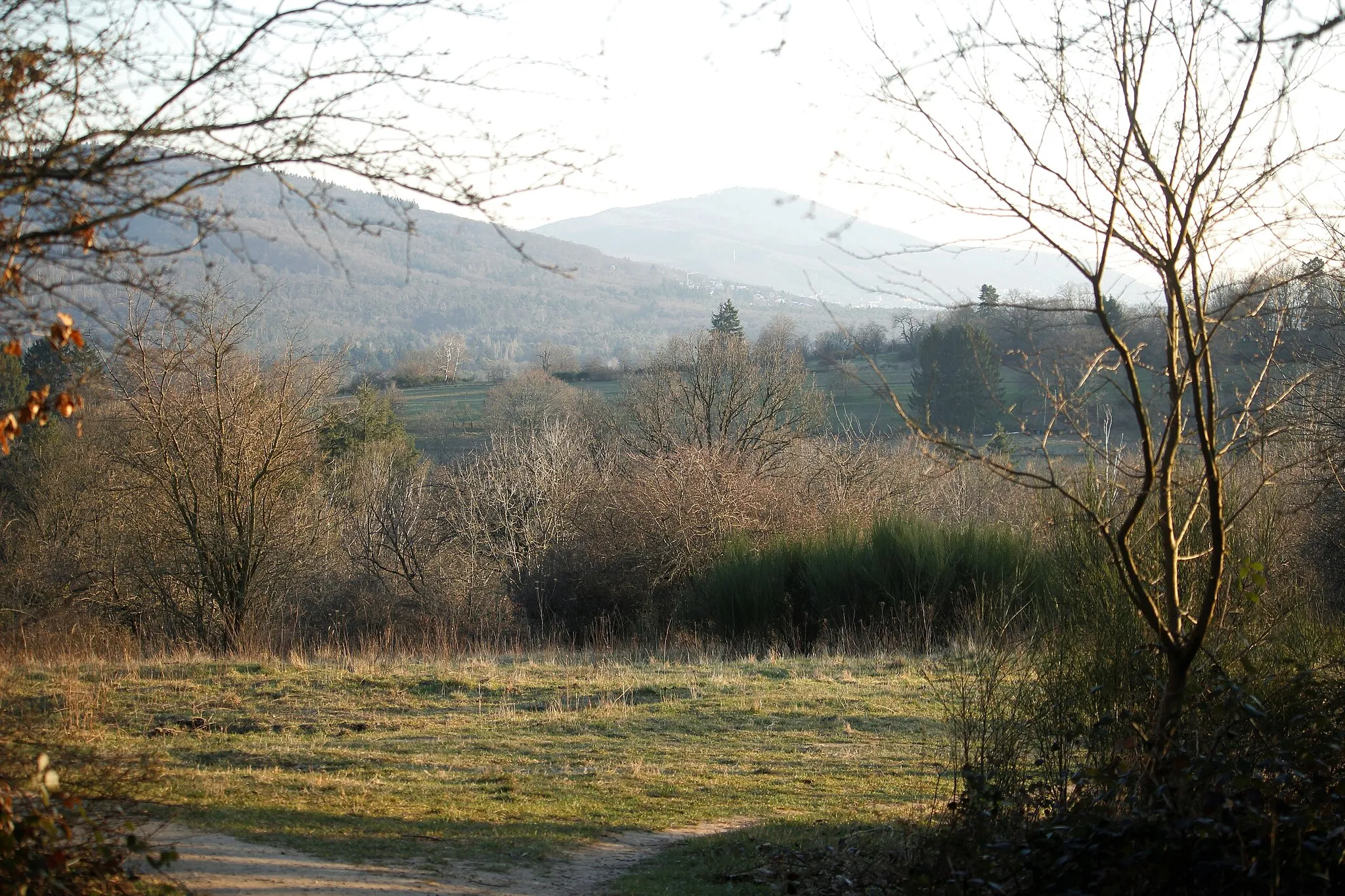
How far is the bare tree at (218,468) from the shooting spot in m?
19.5

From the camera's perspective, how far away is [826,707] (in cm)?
1163

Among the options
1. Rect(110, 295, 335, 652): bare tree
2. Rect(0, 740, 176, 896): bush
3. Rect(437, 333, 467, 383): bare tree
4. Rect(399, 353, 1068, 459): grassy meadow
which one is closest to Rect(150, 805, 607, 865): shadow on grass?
Rect(0, 740, 176, 896): bush

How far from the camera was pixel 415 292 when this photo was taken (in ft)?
538

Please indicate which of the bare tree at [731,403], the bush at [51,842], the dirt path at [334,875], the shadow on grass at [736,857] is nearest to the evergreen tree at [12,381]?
the bush at [51,842]

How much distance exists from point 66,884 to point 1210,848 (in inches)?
146

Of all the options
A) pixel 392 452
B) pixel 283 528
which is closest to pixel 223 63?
pixel 283 528

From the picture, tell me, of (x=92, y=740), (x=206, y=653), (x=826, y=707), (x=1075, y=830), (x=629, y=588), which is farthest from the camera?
(x=629, y=588)

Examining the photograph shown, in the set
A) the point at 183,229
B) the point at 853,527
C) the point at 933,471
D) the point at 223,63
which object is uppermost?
the point at 223,63

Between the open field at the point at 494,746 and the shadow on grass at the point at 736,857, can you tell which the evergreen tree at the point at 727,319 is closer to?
the open field at the point at 494,746

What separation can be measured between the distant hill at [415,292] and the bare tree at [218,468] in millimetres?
1266

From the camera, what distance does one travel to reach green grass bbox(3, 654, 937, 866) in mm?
6258

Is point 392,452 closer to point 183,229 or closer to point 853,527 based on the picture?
point 853,527

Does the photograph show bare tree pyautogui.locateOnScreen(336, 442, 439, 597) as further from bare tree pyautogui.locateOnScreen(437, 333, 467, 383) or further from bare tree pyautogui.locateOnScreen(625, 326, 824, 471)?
bare tree pyautogui.locateOnScreen(437, 333, 467, 383)

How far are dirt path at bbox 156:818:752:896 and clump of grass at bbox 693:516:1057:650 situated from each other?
48.2 ft
